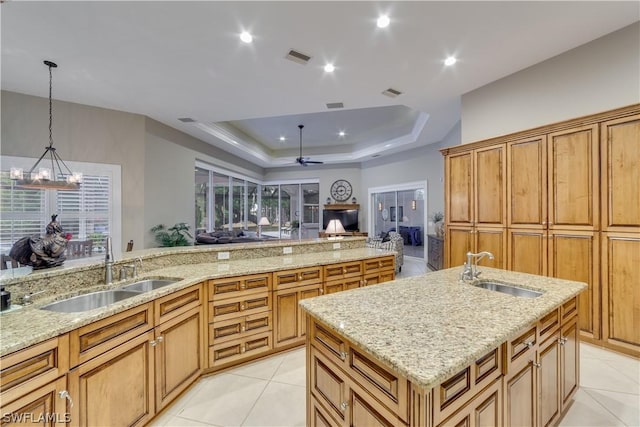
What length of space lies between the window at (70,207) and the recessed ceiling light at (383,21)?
447cm

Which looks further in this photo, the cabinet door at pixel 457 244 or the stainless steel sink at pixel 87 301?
the cabinet door at pixel 457 244

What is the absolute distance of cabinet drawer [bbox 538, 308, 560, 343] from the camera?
152cm

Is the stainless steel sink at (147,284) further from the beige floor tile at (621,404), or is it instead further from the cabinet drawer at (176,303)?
the beige floor tile at (621,404)

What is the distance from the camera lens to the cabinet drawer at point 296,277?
272 cm

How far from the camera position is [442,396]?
102cm

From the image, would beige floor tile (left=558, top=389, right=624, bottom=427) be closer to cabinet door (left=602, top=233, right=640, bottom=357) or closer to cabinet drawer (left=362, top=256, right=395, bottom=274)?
cabinet door (left=602, top=233, right=640, bottom=357)

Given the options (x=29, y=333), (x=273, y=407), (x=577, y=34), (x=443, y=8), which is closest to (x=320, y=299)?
(x=273, y=407)

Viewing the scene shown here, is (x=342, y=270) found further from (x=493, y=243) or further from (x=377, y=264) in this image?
(x=493, y=243)

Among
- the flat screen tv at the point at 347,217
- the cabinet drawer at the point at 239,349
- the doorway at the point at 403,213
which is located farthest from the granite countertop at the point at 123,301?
the flat screen tv at the point at 347,217

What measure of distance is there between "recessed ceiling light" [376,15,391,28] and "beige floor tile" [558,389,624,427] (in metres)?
3.39

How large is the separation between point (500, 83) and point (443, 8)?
75.7 inches

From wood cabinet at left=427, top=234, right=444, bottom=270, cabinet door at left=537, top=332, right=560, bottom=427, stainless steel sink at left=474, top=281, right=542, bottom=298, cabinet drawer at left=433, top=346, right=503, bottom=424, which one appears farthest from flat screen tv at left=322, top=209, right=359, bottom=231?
cabinet drawer at left=433, top=346, right=503, bottom=424

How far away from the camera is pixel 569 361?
184 cm

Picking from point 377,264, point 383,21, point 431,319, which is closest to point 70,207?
point 377,264
